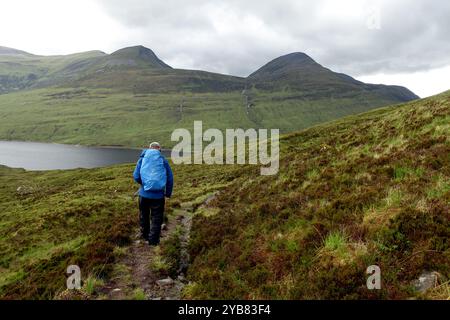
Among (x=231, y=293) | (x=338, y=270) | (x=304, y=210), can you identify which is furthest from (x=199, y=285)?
(x=304, y=210)

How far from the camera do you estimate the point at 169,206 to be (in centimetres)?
2272

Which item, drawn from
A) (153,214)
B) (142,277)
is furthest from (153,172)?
(142,277)

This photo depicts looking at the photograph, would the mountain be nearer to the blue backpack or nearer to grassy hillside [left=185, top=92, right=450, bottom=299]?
grassy hillside [left=185, top=92, right=450, bottom=299]

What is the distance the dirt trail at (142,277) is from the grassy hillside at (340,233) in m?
0.58

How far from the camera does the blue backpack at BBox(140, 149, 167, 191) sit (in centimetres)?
1296

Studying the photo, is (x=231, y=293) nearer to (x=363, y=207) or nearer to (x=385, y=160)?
(x=363, y=207)

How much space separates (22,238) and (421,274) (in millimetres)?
21159

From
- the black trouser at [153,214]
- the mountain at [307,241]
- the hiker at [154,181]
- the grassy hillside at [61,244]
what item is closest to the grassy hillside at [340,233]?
the mountain at [307,241]

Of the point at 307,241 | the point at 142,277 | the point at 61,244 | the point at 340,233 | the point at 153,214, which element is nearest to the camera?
the point at 340,233

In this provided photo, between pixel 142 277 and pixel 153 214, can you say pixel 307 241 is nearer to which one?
pixel 142 277

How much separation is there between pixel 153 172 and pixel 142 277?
386cm

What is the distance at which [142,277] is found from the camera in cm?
1088

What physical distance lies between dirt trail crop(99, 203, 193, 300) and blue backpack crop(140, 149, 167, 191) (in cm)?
249

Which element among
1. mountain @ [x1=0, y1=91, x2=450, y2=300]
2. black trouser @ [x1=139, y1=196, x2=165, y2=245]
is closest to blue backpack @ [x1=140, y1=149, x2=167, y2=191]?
black trouser @ [x1=139, y1=196, x2=165, y2=245]
